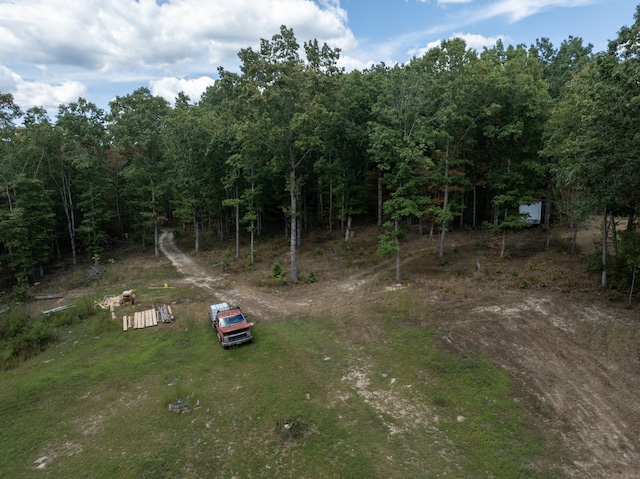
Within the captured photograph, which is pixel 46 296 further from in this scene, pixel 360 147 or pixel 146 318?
pixel 360 147

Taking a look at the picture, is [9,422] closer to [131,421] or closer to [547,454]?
[131,421]

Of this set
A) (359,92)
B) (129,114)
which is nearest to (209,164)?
(129,114)

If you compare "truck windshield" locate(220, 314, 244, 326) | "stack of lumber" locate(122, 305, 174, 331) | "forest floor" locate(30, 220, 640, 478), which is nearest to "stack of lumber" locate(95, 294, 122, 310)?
"stack of lumber" locate(122, 305, 174, 331)

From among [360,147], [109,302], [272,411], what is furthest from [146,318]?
[360,147]

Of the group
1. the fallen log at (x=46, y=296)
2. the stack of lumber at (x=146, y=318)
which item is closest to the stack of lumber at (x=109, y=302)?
the stack of lumber at (x=146, y=318)

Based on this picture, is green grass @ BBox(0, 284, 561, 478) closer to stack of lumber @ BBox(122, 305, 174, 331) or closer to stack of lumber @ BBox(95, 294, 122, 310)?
stack of lumber @ BBox(122, 305, 174, 331)

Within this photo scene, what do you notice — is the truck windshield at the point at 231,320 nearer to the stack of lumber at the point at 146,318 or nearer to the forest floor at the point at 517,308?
the forest floor at the point at 517,308
